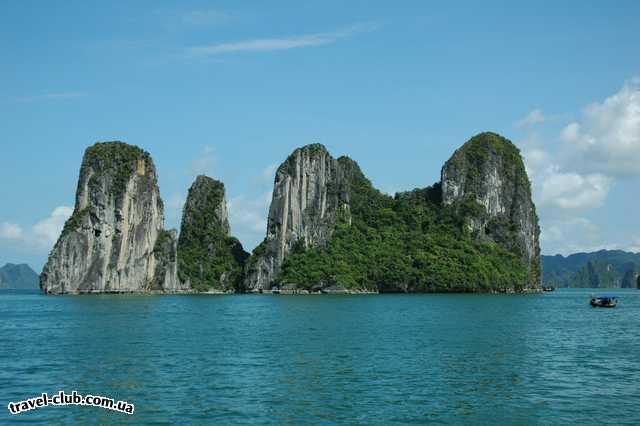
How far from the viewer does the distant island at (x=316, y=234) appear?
137375 mm

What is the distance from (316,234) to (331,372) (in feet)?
411

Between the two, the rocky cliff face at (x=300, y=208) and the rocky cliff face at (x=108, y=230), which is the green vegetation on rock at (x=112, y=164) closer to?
the rocky cliff face at (x=108, y=230)

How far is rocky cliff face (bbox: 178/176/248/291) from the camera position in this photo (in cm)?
16025

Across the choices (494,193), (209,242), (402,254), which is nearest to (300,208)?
(209,242)

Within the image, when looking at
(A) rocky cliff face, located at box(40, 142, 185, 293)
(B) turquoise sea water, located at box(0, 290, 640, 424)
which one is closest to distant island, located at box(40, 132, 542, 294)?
(A) rocky cliff face, located at box(40, 142, 185, 293)

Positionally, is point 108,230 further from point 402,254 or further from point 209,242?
point 402,254

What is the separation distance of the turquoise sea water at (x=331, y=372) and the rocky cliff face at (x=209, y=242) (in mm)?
100026

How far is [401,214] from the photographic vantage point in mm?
172125

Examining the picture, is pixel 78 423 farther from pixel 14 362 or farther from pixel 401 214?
pixel 401 214

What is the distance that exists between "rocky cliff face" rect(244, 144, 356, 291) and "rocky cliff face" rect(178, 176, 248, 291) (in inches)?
327

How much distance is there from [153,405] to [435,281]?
407ft

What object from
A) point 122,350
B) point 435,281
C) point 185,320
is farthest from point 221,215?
point 122,350

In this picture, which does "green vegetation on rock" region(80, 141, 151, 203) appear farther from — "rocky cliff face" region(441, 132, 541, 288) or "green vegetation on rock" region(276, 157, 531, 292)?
"rocky cliff face" region(441, 132, 541, 288)

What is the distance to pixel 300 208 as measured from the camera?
158 m
